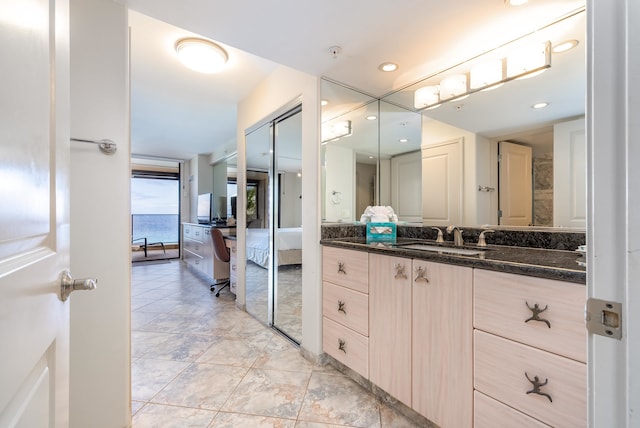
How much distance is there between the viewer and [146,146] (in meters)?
5.46

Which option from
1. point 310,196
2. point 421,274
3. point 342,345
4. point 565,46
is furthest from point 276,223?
point 565,46

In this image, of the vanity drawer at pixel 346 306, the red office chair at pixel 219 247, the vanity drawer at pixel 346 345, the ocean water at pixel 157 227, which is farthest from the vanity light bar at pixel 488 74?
the ocean water at pixel 157 227

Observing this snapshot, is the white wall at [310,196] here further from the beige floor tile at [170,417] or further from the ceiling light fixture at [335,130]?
the beige floor tile at [170,417]

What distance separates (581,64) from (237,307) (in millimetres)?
3666

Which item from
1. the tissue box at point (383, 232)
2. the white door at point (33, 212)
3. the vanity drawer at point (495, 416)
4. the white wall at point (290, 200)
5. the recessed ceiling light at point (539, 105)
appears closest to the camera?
the white door at point (33, 212)

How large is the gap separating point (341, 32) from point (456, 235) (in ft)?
4.97

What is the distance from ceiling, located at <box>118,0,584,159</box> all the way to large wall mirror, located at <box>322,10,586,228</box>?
5.5 inches

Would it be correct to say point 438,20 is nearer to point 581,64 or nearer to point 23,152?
point 581,64

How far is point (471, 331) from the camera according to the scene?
46.8 inches

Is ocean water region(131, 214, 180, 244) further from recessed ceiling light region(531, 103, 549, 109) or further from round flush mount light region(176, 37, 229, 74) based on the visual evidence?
recessed ceiling light region(531, 103, 549, 109)

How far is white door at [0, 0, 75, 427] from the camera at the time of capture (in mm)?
373

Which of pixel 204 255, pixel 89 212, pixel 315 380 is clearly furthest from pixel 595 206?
pixel 204 255

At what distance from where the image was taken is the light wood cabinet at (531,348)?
92 cm

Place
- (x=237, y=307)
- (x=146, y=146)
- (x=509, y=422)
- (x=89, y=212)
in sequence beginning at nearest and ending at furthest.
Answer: (x=509, y=422), (x=89, y=212), (x=237, y=307), (x=146, y=146)
